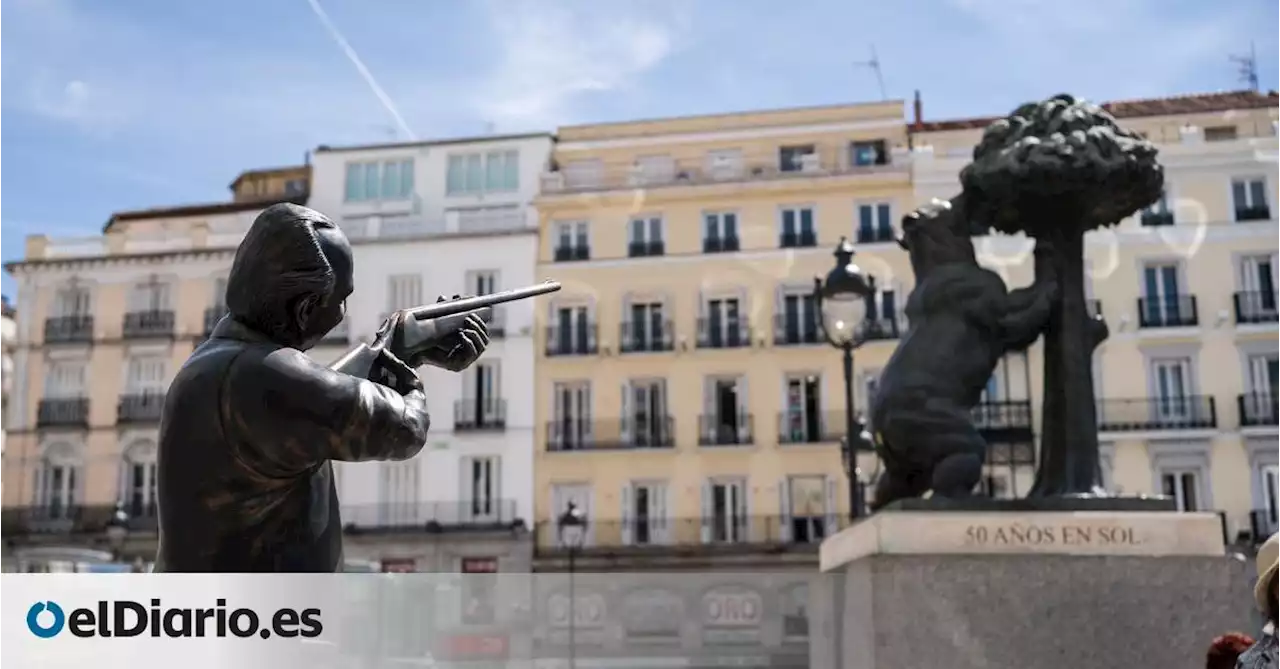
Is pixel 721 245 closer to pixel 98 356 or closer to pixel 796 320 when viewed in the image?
pixel 796 320

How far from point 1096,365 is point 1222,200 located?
17.2 ft

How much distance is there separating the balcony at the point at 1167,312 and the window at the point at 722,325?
33.9 ft

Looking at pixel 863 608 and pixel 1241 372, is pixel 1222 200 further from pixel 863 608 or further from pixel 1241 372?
pixel 863 608

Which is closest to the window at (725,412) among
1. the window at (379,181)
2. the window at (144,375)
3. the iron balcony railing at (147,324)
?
the window at (379,181)

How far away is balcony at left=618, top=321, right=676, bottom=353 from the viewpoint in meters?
36.2

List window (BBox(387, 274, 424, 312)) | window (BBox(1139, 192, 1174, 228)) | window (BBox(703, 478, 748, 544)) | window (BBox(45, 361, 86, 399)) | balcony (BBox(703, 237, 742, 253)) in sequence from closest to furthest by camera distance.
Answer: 1. window (BBox(1139, 192, 1174, 228))
2. window (BBox(703, 478, 748, 544))
3. balcony (BBox(703, 237, 742, 253))
4. window (BBox(387, 274, 424, 312))
5. window (BBox(45, 361, 86, 399))

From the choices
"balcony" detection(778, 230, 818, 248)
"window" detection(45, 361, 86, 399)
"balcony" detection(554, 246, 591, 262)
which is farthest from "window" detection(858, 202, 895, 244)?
"window" detection(45, 361, 86, 399)

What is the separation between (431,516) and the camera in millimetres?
35969

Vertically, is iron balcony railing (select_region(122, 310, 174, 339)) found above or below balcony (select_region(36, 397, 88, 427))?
above

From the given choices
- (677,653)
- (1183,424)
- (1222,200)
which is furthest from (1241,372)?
(677,653)

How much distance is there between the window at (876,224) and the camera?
1396 inches

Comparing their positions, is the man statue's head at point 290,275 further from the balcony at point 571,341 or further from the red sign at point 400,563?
the balcony at point 571,341

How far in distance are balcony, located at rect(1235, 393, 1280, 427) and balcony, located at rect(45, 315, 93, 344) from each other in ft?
105

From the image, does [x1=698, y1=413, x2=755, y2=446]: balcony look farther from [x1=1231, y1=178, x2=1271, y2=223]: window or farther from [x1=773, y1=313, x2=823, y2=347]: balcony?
[x1=1231, y1=178, x2=1271, y2=223]: window
